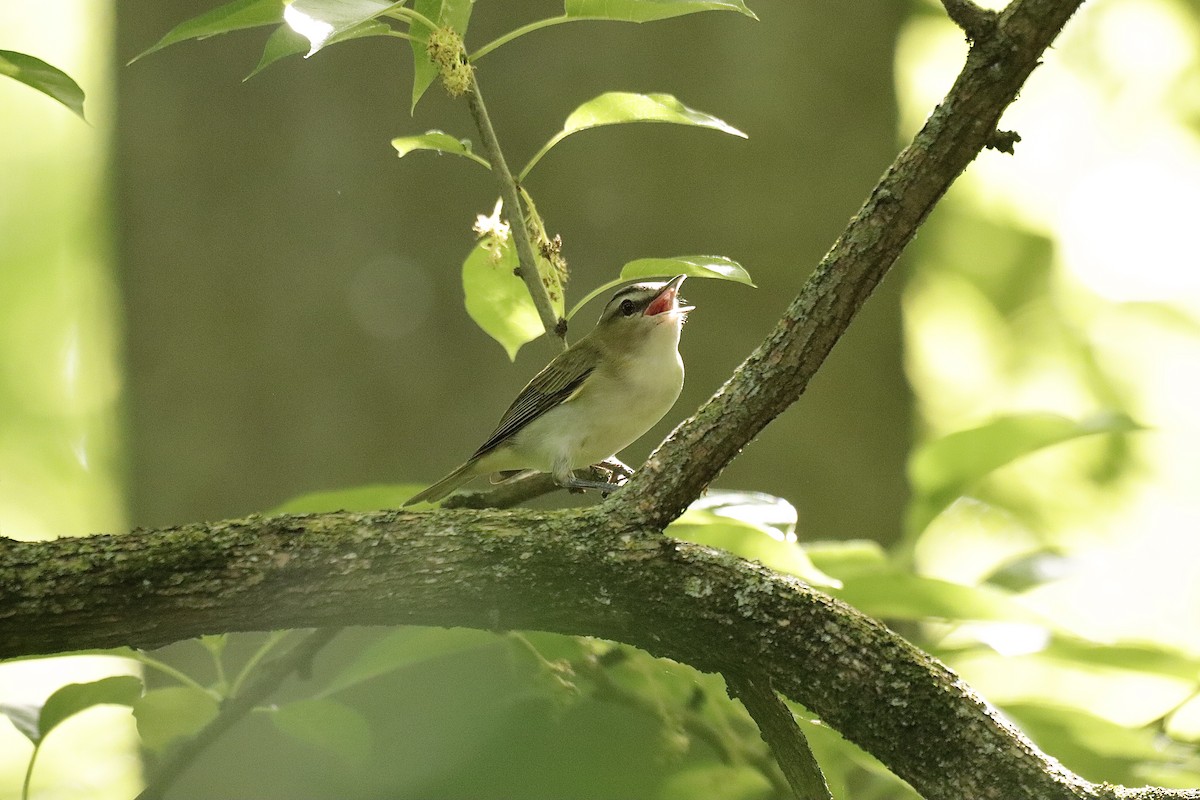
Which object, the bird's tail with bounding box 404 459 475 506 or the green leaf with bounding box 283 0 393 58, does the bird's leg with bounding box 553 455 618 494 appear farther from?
the green leaf with bounding box 283 0 393 58

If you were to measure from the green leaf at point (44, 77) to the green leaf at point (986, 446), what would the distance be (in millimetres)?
1794

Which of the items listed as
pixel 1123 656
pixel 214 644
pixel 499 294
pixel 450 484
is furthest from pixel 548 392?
pixel 1123 656

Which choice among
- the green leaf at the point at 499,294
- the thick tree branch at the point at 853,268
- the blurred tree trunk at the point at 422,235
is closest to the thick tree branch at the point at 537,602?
the thick tree branch at the point at 853,268

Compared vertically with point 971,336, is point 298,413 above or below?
below

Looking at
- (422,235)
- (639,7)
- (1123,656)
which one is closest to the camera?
(639,7)

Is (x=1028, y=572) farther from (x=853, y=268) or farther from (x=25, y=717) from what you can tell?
(x=25, y=717)

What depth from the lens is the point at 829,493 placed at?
13.0 ft

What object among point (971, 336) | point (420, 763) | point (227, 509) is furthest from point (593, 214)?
point (971, 336)

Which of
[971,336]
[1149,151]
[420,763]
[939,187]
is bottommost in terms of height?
[420,763]

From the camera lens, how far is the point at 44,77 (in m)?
1.67

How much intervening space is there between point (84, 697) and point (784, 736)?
1242 millimetres

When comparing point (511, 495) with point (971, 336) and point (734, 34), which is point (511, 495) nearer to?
point (734, 34)

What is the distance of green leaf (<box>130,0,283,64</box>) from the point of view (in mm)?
1578

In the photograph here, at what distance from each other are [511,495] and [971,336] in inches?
180
